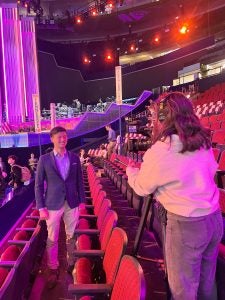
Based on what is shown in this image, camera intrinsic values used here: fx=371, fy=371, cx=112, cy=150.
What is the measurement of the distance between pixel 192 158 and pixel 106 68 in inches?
755

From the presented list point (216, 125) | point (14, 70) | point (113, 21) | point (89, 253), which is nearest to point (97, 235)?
point (89, 253)

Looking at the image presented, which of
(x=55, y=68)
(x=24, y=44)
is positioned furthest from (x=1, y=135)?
(x=55, y=68)

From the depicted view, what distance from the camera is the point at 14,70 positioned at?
1446 centimetres

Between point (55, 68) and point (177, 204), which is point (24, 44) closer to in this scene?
point (55, 68)

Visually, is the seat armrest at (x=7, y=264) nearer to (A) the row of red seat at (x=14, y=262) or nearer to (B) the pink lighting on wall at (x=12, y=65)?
(A) the row of red seat at (x=14, y=262)

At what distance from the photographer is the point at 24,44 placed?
15.0 meters

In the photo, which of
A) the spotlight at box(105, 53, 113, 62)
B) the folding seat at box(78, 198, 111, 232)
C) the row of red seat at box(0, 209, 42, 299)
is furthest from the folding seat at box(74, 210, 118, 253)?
the spotlight at box(105, 53, 113, 62)

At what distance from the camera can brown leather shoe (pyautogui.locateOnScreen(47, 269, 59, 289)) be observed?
282 centimetres

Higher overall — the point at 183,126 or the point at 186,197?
the point at 183,126

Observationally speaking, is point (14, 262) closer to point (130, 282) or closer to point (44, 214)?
point (44, 214)

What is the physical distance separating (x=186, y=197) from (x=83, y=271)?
99cm

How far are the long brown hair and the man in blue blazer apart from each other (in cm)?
168

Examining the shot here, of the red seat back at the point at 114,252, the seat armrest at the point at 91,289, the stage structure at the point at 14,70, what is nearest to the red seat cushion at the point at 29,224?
the red seat back at the point at 114,252

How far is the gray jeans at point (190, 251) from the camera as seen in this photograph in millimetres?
1312
